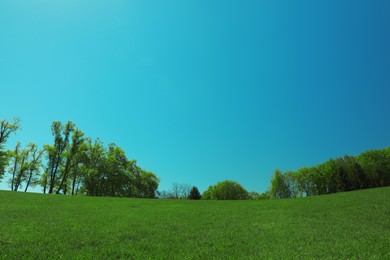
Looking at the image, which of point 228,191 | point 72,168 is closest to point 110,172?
point 72,168

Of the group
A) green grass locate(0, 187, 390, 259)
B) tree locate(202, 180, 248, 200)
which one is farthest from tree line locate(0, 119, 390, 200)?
green grass locate(0, 187, 390, 259)

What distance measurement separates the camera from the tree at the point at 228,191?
110 meters

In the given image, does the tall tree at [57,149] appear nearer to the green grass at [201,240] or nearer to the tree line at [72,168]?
the tree line at [72,168]

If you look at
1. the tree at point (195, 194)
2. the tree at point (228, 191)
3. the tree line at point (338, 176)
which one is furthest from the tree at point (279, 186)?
the tree at point (195, 194)

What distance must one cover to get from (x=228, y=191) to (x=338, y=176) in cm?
4945

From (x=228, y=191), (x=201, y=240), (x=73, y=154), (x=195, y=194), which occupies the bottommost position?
(x=201, y=240)

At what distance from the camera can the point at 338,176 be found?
7519 cm

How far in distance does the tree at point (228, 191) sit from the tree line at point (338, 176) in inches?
828

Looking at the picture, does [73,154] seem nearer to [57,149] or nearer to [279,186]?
[57,149]

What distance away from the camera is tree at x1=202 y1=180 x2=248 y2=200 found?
361 feet

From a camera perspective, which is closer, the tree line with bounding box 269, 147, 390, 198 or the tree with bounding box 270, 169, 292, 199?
the tree line with bounding box 269, 147, 390, 198

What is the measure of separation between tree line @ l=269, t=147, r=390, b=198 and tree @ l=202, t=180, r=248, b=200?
2103 centimetres

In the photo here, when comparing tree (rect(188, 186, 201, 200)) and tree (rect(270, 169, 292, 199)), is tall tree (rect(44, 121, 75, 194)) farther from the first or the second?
tree (rect(270, 169, 292, 199))

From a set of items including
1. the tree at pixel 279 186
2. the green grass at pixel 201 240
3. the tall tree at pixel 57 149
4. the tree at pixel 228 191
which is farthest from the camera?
the tree at pixel 228 191
